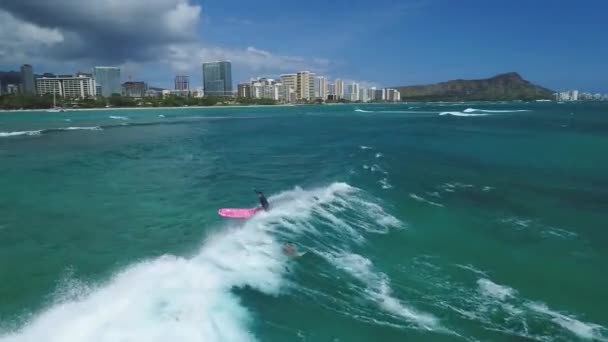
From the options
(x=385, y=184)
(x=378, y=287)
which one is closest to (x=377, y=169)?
(x=385, y=184)

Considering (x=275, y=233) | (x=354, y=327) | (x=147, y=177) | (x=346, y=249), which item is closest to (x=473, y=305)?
(x=354, y=327)

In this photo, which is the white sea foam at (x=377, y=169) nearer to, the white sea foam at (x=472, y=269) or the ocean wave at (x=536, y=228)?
the ocean wave at (x=536, y=228)

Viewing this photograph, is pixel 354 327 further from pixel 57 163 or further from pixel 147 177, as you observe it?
pixel 57 163

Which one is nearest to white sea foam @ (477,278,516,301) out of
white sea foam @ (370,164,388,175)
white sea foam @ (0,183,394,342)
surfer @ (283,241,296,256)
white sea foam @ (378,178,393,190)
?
white sea foam @ (0,183,394,342)

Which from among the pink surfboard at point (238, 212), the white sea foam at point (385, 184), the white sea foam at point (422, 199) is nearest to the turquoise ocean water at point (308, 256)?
the white sea foam at point (422, 199)

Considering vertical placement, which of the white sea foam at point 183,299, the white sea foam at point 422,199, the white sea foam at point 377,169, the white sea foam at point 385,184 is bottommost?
the white sea foam at point 183,299

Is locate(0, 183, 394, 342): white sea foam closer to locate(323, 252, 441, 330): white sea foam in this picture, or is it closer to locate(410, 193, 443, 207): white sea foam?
locate(323, 252, 441, 330): white sea foam

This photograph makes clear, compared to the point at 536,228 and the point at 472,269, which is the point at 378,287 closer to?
the point at 472,269
